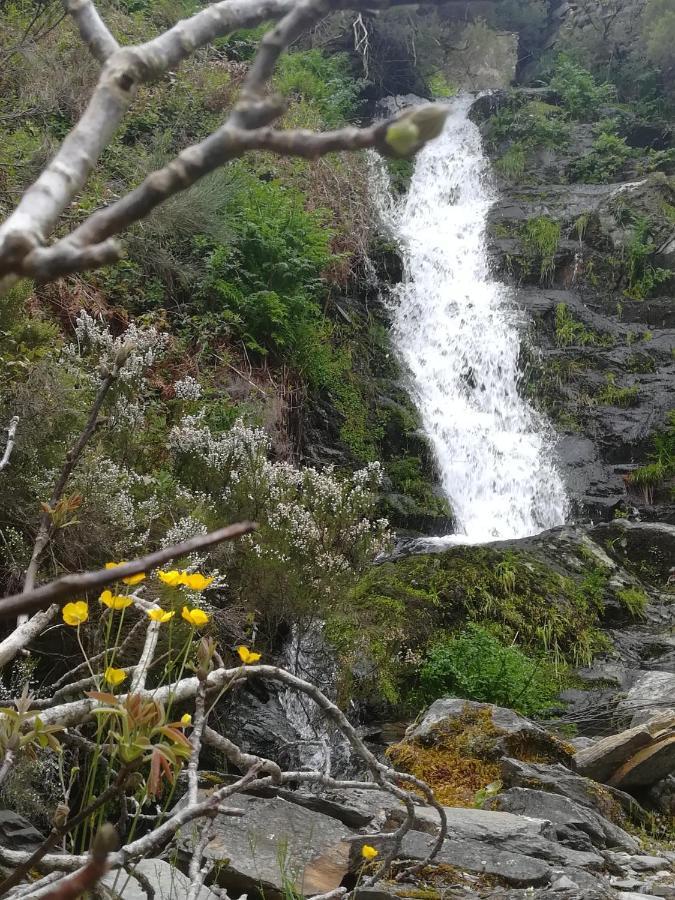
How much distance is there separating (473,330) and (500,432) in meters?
1.95

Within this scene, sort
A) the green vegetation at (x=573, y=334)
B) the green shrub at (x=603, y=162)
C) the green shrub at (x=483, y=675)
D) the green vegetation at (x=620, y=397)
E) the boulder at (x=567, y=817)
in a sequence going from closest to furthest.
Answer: the boulder at (x=567, y=817), the green shrub at (x=483, y=675), the green vegetation at (x=620, y=397), the green vegetation at (x=573, y=334), the green shrub at (x=603, y=162)

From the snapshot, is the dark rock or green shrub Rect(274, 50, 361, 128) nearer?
the dark rock

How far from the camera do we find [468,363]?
1120cm

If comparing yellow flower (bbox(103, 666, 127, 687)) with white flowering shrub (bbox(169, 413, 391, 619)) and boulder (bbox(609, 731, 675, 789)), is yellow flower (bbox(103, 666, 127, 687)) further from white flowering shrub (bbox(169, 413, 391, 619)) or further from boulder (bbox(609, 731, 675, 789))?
boulder (bbox(609, 731, 675, 789))

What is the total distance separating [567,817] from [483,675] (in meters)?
2.26

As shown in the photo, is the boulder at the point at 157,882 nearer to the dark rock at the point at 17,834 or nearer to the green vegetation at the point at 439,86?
the dark rock at the point at 17,834

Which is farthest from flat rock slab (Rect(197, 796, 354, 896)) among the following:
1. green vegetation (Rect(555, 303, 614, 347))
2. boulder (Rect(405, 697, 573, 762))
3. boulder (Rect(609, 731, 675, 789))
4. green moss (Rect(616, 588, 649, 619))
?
green vegetation (Rect(555, 303, 614, 347))

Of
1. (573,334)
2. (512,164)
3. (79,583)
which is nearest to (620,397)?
(573,334)

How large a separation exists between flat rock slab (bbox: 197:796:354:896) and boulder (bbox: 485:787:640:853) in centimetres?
112

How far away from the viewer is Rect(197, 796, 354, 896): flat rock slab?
2027mm

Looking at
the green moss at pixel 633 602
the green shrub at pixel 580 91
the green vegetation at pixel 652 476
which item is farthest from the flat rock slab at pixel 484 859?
the green shrub at pixel 580 91

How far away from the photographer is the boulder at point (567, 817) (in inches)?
117

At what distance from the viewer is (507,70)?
2492 centimetres

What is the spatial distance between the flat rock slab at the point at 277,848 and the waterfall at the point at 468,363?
6.69m
